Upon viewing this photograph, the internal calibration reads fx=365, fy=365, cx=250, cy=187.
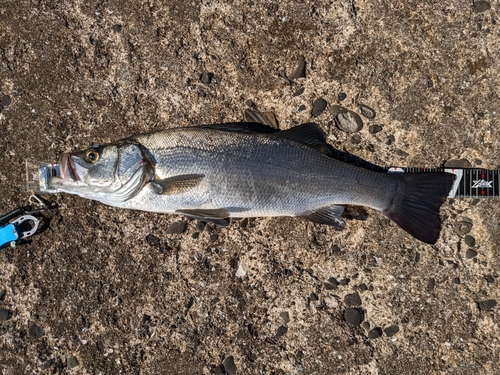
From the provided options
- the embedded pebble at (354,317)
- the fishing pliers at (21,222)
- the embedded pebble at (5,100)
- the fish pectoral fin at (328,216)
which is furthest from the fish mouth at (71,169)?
the embedded pebble at (354,317)

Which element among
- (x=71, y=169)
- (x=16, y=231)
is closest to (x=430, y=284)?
A: (x=71, y=169)

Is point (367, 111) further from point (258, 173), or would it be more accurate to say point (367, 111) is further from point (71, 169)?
point (71, 169)

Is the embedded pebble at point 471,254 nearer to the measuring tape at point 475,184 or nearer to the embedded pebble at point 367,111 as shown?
the measuring tape at point 475,184

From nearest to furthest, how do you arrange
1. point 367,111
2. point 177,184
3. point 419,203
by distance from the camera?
1. point 177,184
2. point 419,203
3. point 367,111

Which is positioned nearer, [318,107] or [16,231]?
[16,231]

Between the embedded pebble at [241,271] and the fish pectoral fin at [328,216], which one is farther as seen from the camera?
the embedded pebble at [241,271]

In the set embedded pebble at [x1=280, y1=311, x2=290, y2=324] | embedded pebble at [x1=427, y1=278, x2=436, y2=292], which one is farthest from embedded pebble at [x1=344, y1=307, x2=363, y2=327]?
embedded pebble at [x1=427, y1=278, x2=436, y2=292]
